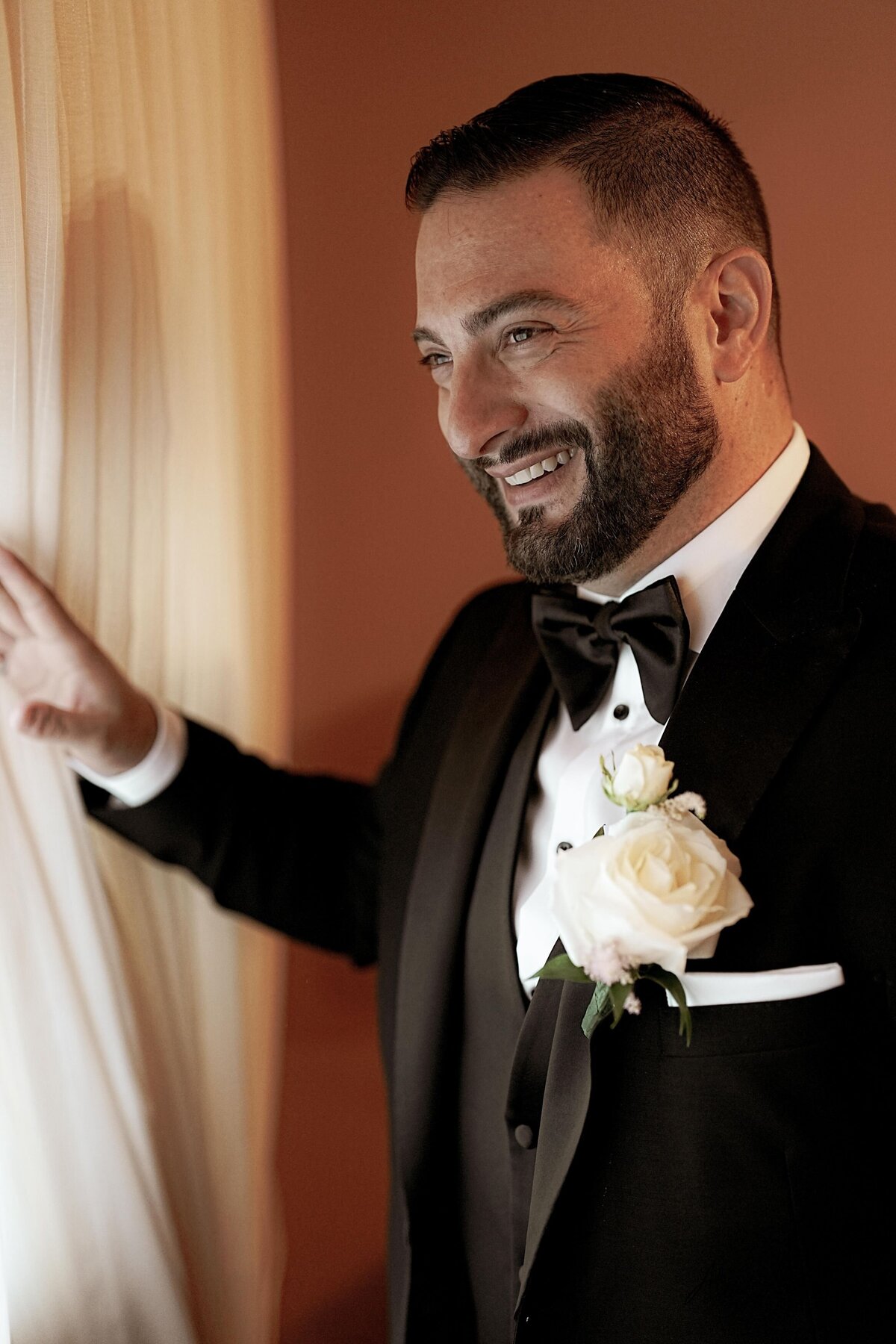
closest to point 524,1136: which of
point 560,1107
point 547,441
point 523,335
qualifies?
point 560,1107

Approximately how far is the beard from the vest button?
632 millimetres

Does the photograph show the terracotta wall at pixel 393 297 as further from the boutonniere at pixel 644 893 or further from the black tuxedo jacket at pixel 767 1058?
the boutonniere at pixel 644 893

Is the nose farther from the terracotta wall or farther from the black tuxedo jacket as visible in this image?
the terracotta wall

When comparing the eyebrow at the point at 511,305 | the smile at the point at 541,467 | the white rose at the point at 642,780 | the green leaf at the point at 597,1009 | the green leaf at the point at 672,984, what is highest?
the eyebrow at the point at 511,305

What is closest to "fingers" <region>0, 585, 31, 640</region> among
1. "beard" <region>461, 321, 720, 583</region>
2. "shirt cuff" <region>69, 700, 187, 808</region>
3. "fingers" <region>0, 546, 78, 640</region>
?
"fingers" <region>0, 546, 78, 640</region>

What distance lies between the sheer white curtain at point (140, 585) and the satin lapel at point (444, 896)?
0.26 m

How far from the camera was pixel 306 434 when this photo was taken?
1.77m

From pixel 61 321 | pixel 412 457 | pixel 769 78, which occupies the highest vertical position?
pixel 769 78

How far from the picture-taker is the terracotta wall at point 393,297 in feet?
5.59

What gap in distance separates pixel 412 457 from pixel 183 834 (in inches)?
27.5

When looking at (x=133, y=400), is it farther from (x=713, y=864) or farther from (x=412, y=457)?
(x=713, y=864)

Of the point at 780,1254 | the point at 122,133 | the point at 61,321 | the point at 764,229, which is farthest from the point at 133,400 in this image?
the point at 780,1254

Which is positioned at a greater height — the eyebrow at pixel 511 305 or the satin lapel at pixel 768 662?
the eyebrow at pixel 511 305

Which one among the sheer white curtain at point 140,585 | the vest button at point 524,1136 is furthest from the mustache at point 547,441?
the vest button at point 524,1136
